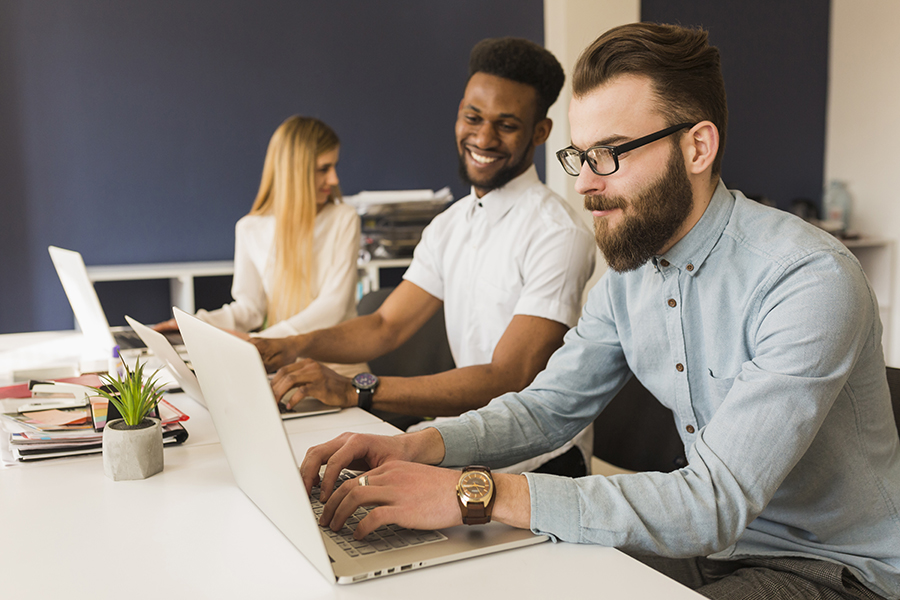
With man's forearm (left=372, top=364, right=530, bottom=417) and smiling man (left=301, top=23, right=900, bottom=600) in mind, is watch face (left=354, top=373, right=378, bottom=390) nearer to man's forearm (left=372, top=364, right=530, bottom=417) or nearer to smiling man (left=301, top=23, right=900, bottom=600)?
man's forearm (left=372, top=364, right=530, bottom=417)

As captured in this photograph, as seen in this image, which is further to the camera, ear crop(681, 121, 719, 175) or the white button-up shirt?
the white button-up shirt

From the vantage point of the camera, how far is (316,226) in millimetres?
2904

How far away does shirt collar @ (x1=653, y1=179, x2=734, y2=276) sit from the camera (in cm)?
117

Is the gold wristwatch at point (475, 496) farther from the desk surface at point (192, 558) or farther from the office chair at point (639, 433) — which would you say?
the office chair at point (639, 433)

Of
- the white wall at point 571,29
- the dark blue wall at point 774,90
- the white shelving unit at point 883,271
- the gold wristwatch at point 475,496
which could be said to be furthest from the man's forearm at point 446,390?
the white shelving unit at point 883,271

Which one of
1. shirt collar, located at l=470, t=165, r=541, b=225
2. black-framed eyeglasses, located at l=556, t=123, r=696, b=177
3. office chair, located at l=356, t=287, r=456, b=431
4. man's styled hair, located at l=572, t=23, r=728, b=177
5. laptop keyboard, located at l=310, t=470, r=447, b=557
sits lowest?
office chair, located at l=356, t=287, r=456, b=431

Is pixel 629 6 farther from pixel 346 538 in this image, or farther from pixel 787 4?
pixel 346 538

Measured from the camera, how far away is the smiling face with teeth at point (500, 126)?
82.3 inches

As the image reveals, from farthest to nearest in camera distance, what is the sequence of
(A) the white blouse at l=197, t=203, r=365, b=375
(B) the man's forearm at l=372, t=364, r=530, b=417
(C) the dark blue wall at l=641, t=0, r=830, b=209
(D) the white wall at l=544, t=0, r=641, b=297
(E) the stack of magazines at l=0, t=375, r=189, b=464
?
(C) the dark blue wall at l=641, t=0, r=830, b=209 → (D) the white wall at l=544, t=0, r=641, b=297 → (A) the white blouse at l=197, t=203, r=365, b=375 → (B) the man's forearm at l=372, t=364, r=530, b=417 → (E) the stack of magazines at l=0, t=375, r=189, b=464

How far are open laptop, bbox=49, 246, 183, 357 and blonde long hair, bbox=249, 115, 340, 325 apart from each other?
62 centimetres

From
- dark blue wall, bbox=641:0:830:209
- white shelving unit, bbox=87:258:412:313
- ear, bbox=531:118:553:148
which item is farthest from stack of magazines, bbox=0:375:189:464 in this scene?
dark blue wall, bbox=641:0:830:209

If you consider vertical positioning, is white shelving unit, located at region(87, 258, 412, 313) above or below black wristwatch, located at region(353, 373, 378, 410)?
below

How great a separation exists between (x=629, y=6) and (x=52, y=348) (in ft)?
9.29

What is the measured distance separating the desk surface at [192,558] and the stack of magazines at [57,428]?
11cm
